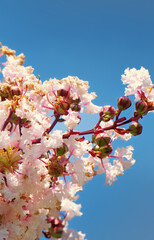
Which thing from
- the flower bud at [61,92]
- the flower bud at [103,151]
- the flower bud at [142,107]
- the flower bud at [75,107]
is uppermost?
the flower bud at [61,92]

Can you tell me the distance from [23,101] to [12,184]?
1.22 ft

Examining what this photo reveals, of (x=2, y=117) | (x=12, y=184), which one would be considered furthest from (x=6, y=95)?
(x=12, y=184)

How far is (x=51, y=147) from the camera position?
1.16m

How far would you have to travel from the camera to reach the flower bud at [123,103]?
4.32ft

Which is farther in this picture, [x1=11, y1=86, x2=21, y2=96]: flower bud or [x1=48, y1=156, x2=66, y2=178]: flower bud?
[x1=11, y1=86, x2=21, y2=96]: flower bud

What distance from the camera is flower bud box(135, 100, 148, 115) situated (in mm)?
1270

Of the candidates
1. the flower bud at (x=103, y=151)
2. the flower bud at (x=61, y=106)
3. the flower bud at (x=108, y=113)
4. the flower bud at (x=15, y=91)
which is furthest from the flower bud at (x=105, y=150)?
the flower bud at (x=15, y=91)

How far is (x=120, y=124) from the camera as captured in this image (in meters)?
1.27

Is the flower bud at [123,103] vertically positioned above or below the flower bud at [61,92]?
below

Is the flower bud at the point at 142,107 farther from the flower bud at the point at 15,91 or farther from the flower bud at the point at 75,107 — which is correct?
the flower bud at the point at 15,91

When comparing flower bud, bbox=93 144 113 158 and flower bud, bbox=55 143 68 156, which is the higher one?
flower bud, bbox=93 144 113 158

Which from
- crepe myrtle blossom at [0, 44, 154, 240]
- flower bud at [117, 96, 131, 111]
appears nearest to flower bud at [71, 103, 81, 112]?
crepe myrtle blossom at [0, 44, 154, 240]

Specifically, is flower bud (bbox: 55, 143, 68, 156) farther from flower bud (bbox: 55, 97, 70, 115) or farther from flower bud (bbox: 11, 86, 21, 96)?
flower bud (bbox: 11, 86, 21, 96)

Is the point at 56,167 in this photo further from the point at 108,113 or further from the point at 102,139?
the point at 108,113
